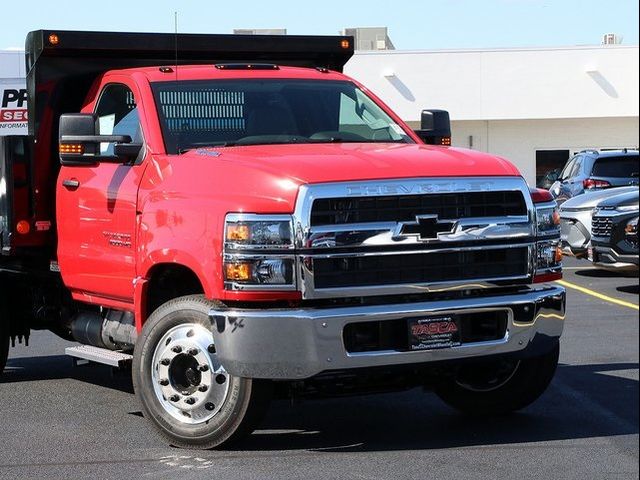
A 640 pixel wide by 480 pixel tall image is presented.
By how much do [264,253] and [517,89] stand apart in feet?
110

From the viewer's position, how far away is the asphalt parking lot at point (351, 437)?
646cm

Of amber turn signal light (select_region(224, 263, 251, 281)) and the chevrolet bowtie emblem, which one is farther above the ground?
the chevrolet bowtie emblem

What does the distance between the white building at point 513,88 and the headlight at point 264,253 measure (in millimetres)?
32426

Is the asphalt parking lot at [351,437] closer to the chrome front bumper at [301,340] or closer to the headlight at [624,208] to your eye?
the chrome front bumper at [301,340]

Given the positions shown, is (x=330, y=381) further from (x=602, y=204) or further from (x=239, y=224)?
(x=602, y=204)

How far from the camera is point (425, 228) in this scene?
21.6 feet

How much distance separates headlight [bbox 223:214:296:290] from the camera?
21.0 ft

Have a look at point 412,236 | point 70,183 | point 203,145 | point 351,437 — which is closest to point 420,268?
point 412,236

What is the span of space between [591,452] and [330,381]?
144 cm

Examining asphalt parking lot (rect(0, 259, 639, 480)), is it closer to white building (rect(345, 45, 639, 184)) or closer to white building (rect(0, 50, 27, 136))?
white building (rect(0, 50, 27, 136))

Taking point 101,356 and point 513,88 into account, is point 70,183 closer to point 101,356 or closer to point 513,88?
point 101,356

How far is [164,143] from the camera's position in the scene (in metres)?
7.54

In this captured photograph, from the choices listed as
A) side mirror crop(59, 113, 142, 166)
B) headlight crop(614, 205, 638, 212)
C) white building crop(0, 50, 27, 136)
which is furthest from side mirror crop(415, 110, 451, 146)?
white building crop(0, 50, 27, 136)

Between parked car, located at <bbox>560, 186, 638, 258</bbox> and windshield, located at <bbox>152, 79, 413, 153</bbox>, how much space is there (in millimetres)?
7499
